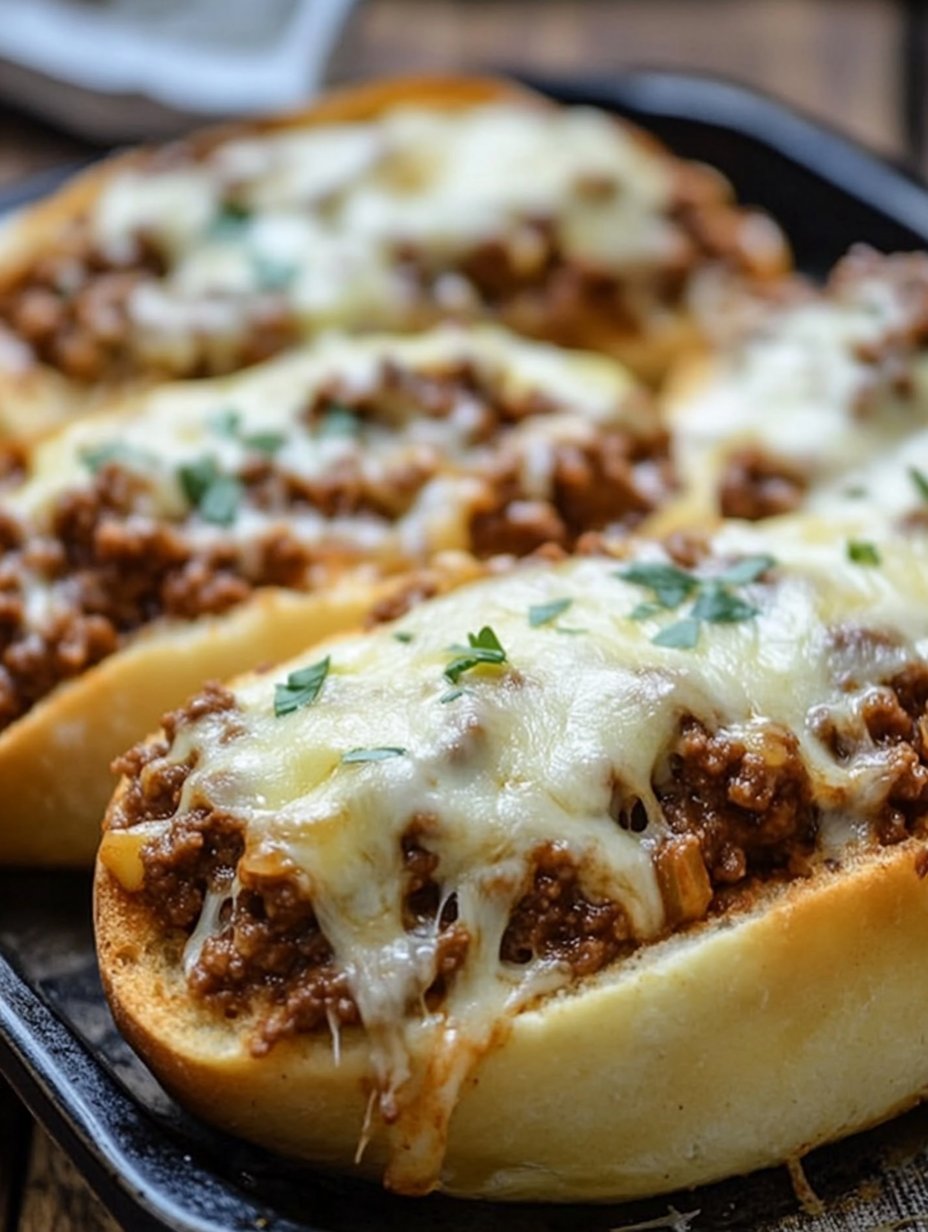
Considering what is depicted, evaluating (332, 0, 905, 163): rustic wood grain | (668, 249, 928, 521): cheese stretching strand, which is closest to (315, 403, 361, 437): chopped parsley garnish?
(668, 249, 928, 521): cheese stretching strand

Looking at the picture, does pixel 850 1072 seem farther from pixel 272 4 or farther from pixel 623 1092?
pixel 272 4

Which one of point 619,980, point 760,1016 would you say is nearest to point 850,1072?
point 760,1016

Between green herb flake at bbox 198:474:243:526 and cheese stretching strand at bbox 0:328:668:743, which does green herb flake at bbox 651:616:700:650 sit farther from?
green herb flake at bbox 198:474:243:526

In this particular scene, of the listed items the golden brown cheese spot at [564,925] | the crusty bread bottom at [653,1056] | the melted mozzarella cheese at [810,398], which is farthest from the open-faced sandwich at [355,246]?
the golden brown cheese spot at [564,925]

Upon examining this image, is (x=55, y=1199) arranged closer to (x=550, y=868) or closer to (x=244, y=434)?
(x=550, y=868)

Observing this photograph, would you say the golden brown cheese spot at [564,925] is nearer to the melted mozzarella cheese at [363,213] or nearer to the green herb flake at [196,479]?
the green herb flake at [196,479]

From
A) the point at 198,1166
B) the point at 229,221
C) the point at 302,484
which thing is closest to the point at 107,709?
the point at 302,484
